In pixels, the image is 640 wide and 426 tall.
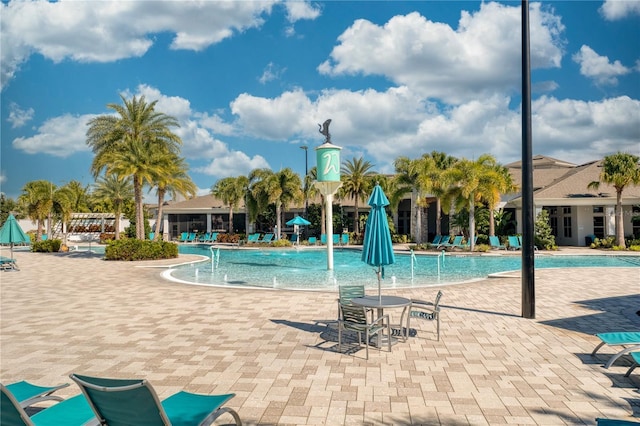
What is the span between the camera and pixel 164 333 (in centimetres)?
826

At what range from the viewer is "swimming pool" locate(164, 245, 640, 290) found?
15883 mm

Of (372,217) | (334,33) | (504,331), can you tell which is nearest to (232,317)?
(372,217)

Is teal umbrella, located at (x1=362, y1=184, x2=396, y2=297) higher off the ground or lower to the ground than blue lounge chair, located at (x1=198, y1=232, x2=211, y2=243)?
higher

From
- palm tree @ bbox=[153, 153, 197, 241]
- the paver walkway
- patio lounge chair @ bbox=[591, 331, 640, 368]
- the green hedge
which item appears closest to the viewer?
the paver walkway

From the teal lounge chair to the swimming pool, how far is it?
33.6ft

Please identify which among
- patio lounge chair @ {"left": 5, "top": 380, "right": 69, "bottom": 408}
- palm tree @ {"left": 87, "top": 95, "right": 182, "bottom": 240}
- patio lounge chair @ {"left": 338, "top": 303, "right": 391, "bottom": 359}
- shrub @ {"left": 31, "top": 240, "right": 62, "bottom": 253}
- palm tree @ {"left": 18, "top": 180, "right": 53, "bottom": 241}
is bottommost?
patio lounge chair @ {"left": 5, "top": 380, "right": 69, "bottom": 408}

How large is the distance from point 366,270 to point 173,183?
16.3m

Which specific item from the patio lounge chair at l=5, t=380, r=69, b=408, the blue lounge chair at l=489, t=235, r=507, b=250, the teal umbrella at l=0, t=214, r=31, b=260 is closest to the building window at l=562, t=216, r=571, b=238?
the blue lounge chair at l=489, t=235, r=507, b=250

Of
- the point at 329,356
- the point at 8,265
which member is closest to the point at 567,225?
the point at 329,356

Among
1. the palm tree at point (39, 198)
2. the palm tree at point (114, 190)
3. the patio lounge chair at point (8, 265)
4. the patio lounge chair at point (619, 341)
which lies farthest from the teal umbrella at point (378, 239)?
the palm tree at point (114, 190)

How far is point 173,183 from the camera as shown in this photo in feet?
100

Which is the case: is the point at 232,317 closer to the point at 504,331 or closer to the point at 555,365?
the point at 504,331

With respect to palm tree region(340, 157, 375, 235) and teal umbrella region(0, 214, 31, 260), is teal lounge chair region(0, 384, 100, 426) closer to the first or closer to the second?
teal umbrella region(0, 214, 31, 260)

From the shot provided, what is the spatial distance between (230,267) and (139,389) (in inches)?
766
